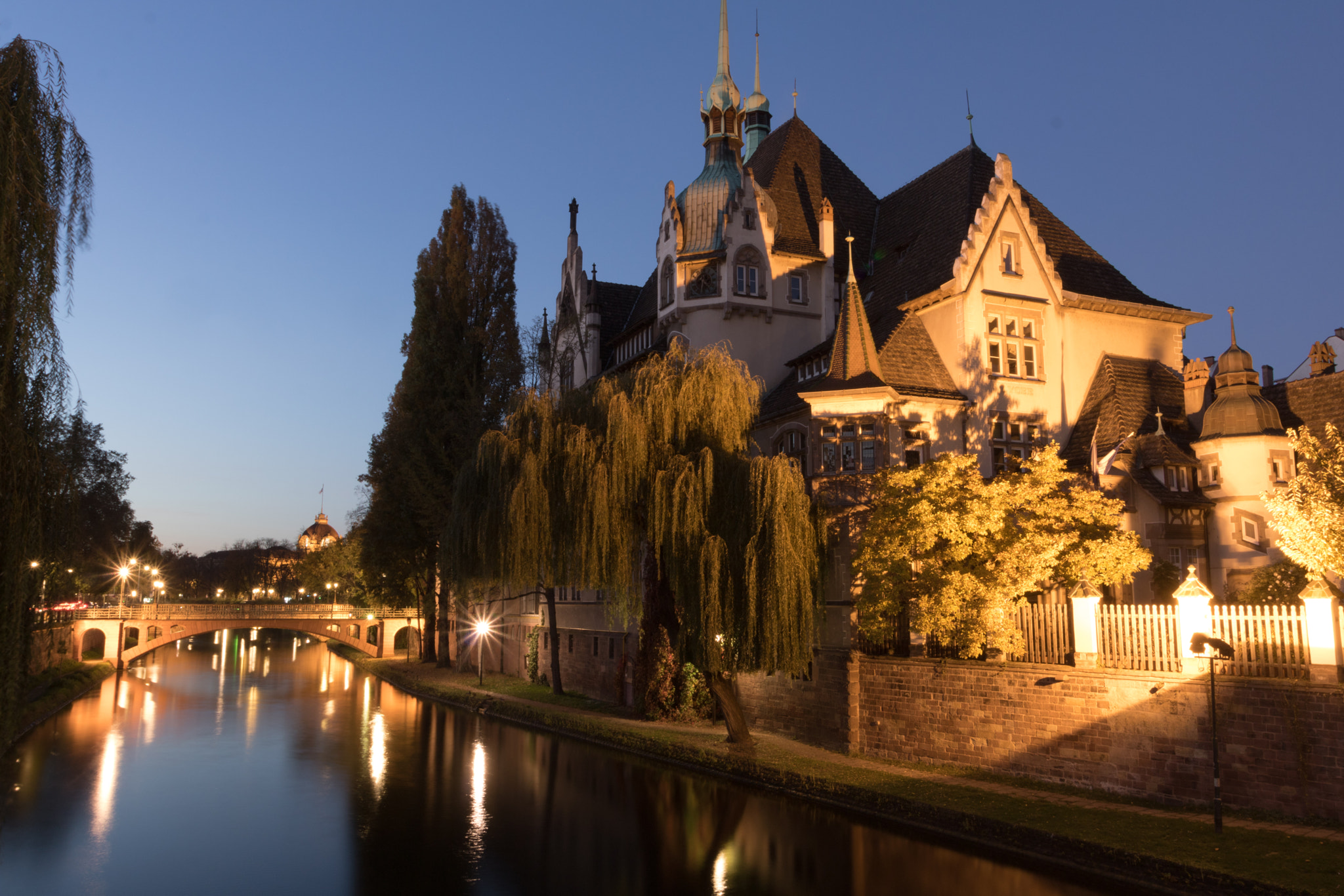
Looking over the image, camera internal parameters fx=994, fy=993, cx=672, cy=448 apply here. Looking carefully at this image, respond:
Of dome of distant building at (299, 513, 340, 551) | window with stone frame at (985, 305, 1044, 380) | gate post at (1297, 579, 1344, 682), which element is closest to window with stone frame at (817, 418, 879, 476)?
window with stone frame at (985, 305, 1044, 380)

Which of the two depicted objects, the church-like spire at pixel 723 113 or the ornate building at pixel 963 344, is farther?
the church-like spire at pixel 723 113

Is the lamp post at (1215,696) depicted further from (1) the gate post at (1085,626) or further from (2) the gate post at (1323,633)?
(1) the gate post at (1085,626)

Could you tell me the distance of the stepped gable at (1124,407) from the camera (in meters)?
30.1

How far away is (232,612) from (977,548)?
57240 mm

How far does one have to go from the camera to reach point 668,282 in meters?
36.6

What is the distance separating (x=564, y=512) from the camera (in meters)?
26.7

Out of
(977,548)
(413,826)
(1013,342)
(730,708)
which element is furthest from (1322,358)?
(413,826)

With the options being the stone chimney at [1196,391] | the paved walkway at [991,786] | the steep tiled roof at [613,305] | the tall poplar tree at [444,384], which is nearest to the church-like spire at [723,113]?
the steep tiled roof at [613,305]

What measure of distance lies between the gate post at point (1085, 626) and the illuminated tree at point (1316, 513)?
3896 millimetres

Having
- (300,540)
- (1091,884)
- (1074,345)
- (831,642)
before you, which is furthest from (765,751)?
(300,540)

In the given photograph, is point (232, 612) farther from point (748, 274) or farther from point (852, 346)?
point (852, 346)

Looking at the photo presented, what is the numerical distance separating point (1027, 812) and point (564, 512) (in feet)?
45.8

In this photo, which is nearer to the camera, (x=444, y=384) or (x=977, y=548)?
(x=977, y=548)

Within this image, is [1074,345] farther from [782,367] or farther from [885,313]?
[782,367]
